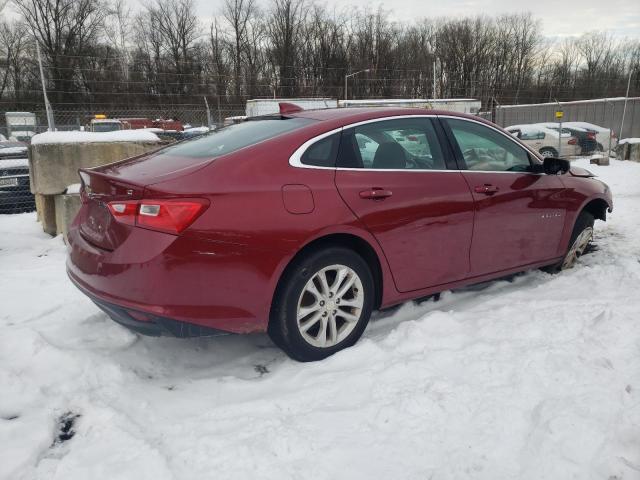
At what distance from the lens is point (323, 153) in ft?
9.77

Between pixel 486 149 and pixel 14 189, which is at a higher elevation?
pixel 486 149

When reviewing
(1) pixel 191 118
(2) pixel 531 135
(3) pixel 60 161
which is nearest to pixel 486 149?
(3) pixel 60 161

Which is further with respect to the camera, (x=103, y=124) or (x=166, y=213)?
(x=103, y=124)

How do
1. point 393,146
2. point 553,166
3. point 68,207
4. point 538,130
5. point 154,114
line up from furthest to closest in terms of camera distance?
1. point 538,130
2. point 154,114
3. point 68,207
4. point 553,166
5. point 393,146

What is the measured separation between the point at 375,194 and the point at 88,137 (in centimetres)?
457

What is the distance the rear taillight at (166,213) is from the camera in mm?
2451

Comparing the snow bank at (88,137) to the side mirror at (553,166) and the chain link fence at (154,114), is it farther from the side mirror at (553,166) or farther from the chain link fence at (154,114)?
the chain link fence at (154,114)

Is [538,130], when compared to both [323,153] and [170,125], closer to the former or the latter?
[323,153]

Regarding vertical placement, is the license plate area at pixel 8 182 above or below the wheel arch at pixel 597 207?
below

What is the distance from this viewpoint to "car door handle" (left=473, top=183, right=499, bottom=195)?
3.59 meters

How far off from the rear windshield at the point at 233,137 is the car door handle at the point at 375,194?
589 mm

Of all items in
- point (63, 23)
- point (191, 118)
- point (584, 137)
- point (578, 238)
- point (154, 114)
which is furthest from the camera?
point (63, 23)

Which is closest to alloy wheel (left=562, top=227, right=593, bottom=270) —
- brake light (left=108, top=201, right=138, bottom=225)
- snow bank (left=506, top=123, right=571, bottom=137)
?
brake light (left=108, top=201, right=138, bottom=225)

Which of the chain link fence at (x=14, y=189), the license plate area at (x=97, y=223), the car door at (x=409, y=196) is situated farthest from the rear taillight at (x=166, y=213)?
the chain link fence at (x=14, y=189)
